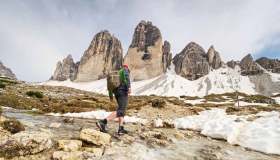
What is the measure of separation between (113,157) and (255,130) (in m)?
7.49

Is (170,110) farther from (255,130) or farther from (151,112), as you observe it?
(255,130)

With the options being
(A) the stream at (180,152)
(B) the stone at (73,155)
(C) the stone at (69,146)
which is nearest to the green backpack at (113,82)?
(A) the stream at (180,152)

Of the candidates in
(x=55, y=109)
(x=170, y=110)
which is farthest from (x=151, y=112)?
(x=55, y=109)

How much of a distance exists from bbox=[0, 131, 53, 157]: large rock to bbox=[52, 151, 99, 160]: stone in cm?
73

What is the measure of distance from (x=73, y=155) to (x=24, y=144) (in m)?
1.51

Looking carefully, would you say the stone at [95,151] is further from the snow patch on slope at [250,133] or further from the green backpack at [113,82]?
the snow patch on slope at [250,133]

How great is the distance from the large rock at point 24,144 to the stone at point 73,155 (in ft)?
2.40

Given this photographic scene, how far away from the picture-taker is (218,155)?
8852mm

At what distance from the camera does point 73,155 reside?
7148 mm

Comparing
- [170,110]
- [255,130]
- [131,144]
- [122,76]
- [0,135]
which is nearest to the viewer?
[0,135]

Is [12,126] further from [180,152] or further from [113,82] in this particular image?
[180,152]

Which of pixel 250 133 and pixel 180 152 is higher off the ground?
pixel 250 133

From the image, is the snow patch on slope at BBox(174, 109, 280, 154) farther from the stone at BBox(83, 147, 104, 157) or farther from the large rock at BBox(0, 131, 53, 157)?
the large rock at BBox(0, 131, 53, 157)

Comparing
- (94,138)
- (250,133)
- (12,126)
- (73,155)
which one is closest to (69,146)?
(73,155)
